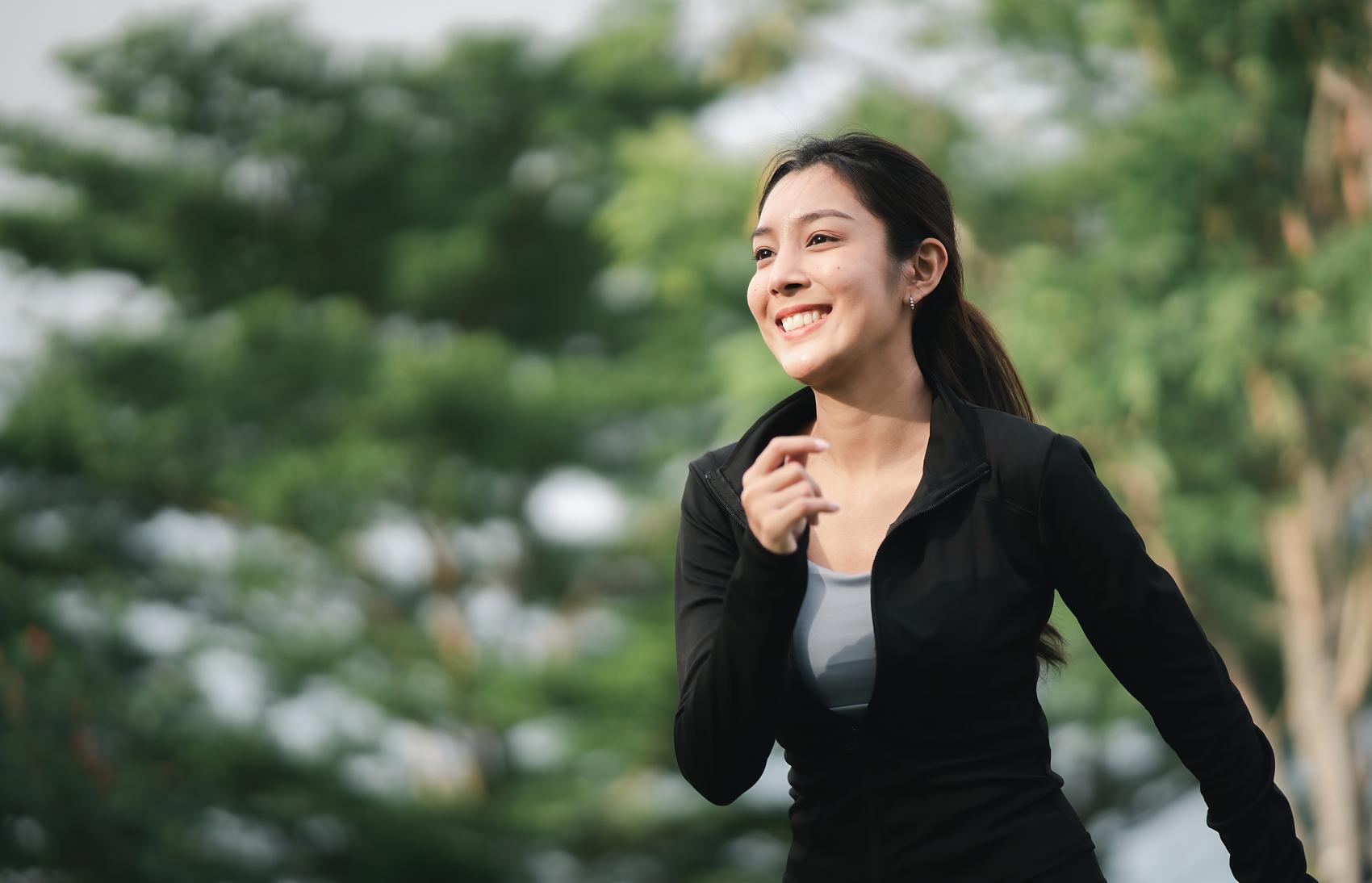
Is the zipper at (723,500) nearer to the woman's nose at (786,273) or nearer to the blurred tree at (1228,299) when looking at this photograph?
the woman's nose at (786,273)

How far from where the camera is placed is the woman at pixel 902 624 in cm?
163

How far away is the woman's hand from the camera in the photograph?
154 cm

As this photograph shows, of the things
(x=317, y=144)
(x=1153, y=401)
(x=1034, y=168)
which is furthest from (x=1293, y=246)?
(x=317, y=144)

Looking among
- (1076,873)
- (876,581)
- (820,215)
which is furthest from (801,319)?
(1076,873)

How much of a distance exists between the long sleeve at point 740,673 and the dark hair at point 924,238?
40 cm

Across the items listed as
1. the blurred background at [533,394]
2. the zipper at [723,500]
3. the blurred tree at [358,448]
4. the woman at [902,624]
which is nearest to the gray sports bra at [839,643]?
the woman at [902,624]

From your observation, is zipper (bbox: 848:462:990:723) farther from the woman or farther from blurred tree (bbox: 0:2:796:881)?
blurred tree (bbox: 0:2:796:881)

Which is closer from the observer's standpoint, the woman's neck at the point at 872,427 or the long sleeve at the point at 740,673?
the long sleeve at the point at 740,673

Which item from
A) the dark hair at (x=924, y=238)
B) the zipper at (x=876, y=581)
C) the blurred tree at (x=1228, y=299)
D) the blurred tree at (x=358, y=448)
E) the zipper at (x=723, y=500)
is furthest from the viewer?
the blurred tree at (x=358, y=448)

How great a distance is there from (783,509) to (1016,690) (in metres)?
0.36

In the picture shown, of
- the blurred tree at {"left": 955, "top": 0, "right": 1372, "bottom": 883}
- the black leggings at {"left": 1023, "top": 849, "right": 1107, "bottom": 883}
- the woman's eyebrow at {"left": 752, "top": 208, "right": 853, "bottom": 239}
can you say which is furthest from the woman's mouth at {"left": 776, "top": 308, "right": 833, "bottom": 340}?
the blurred tree at {"left": 955, "top": 0, "right": 1372, "bottom": 883}

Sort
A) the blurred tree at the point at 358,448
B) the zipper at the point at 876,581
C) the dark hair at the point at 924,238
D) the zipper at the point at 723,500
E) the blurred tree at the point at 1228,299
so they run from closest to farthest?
the zipper at the point at 876,581 → the zipper at the point at 723,500 → the dark hair at the point at 924,238 → the blurred tree at the point at 1228,299 → the blurred tree at the point at 358,448

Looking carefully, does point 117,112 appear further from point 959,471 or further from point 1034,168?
point 959,471

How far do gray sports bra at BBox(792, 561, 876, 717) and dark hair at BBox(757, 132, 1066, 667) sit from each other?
270 mm
